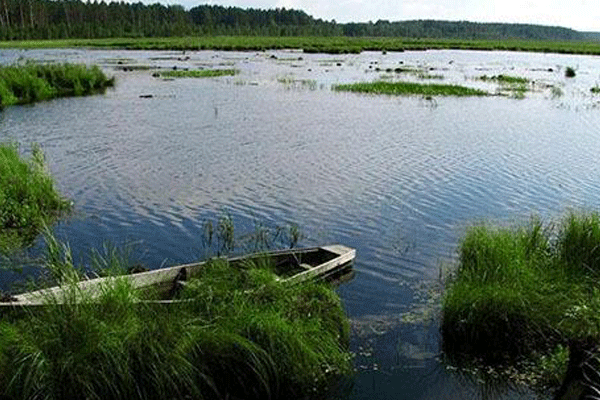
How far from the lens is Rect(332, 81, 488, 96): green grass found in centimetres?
5584

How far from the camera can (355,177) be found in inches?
1050

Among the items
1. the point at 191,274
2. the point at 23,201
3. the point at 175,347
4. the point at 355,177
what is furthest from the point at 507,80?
the point at 175,347

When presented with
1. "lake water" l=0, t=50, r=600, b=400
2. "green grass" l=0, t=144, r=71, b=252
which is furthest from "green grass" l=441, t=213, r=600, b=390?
"green grass" l=0, t=144, r=71, b=252

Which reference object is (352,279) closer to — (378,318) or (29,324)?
(378,318)

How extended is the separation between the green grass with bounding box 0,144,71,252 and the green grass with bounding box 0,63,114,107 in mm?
26261

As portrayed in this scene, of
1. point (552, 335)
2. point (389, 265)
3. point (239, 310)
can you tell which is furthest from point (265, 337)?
point (389, 265)

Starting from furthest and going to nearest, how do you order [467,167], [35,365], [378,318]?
[467,167], [378,318], [35,365]

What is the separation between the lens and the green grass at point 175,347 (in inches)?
378

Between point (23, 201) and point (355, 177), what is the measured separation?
1250cm

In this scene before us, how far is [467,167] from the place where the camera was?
28.8 m

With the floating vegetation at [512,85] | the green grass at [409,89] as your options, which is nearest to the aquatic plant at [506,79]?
the floating vegetation at [512,85]

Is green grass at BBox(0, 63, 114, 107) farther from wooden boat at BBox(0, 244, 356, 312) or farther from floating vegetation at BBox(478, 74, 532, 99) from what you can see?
wooden boat at BBox(0, 244, 356, 312)

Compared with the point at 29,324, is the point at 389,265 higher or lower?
lower

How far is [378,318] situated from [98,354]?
6309 millimetres
